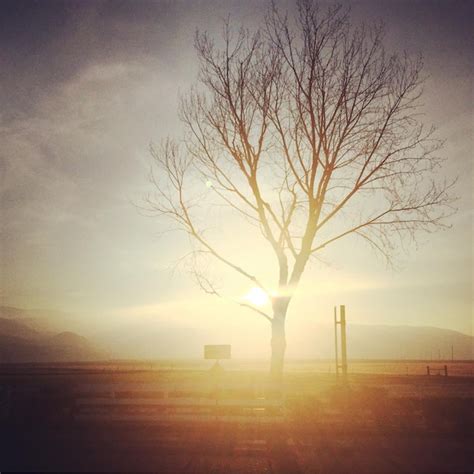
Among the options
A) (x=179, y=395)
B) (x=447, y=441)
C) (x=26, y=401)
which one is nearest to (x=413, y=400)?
(x=447, y=441)

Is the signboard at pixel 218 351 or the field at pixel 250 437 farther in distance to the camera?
the signboard at pixel 218 351

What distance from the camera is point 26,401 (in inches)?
570

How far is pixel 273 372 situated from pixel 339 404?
243cm

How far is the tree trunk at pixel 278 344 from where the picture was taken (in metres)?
15.3

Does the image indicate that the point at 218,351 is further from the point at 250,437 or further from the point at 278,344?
the point at 250,437

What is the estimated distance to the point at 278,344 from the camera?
15.6 metres

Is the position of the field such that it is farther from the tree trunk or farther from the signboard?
the signboard

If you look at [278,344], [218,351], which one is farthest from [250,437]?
[218,351]

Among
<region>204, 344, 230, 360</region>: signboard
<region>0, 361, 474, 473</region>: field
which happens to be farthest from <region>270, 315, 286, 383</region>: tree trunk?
<region>204, 344, 230, 360</region>: signboard

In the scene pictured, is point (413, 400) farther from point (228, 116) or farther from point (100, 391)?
point (228, 116)

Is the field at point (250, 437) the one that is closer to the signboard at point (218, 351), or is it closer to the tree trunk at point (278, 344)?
the tree trunk at point (278, 344)

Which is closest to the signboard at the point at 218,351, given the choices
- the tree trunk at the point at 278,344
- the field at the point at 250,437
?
the tree trunk at the point at 278,344

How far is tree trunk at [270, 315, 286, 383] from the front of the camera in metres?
15.3

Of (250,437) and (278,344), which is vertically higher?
(278,344)
